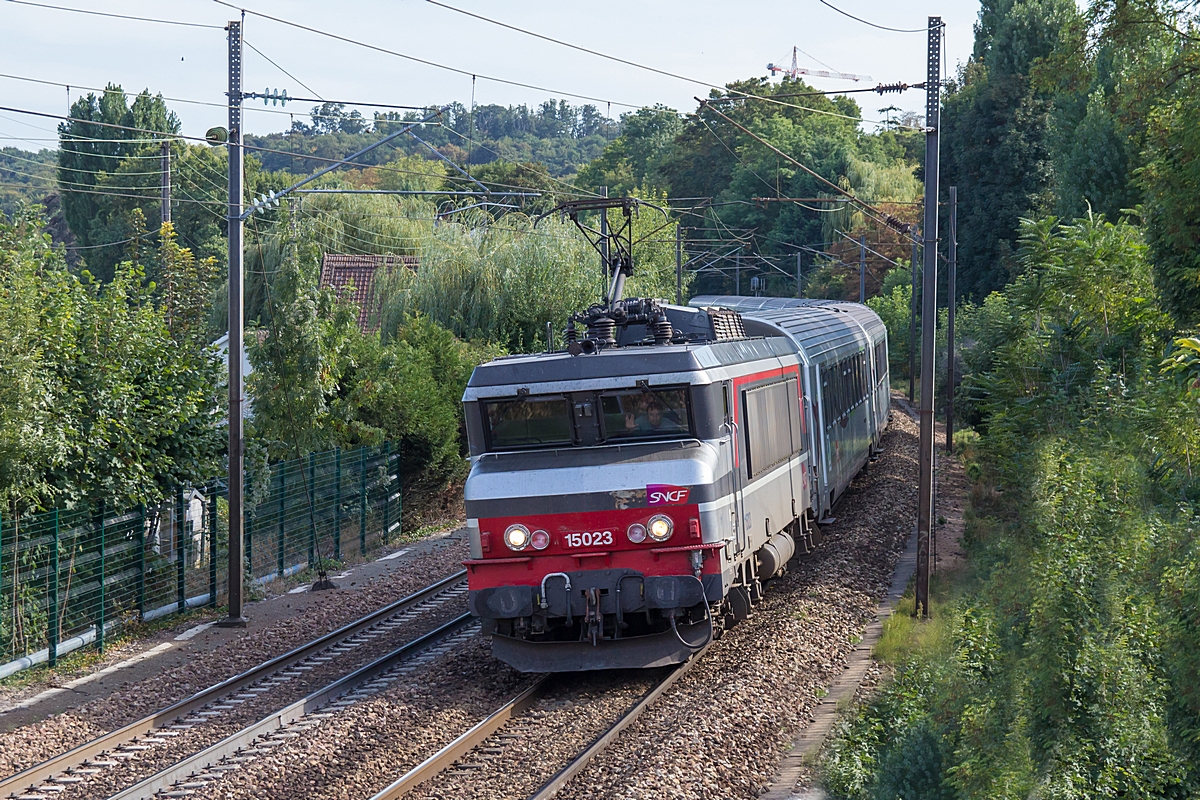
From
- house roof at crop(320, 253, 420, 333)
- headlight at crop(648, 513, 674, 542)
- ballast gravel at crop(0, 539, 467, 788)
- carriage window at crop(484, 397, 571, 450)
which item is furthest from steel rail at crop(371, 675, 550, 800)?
house roof at crop(320, 253, 420, 333)

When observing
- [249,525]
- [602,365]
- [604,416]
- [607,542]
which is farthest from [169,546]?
[607,542]

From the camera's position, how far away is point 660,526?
1069 cm

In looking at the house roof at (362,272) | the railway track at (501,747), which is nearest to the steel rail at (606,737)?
the railway track at (501,747)

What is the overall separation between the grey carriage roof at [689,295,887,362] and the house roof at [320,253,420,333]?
983cm

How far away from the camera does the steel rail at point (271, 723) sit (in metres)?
8.71

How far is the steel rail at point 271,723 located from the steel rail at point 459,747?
167cm

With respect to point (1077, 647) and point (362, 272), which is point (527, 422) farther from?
point (362, 272)

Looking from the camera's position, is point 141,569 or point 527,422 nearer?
point 527,422

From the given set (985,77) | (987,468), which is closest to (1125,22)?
(987,468)

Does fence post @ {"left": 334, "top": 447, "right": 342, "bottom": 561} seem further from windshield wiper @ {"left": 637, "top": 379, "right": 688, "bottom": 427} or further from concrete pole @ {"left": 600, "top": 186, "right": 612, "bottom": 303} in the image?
windshield wiper @ {"left": 637, "top": 379, "right": 688, "bottom": 427}

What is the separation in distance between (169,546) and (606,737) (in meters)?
8.89

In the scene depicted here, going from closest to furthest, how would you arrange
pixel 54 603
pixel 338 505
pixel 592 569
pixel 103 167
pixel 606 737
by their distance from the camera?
1. pixel 606 737
2. pixel 592 569
3. pixel 54 603
4. pixel 338 505
5. pixel 103 167

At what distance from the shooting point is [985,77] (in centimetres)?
5584

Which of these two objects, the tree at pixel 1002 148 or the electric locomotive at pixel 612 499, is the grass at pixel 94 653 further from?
the tree at pixel 1002 148
